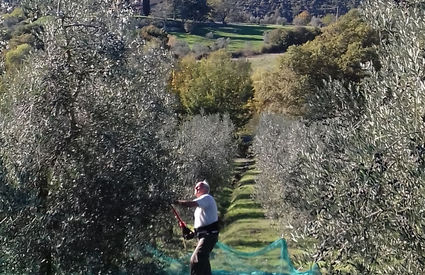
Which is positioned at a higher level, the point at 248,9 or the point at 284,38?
the point at 284,38

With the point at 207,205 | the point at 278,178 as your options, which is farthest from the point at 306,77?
the point at 207,205

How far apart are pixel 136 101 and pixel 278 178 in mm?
13282

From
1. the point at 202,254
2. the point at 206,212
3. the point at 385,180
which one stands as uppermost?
the point at 385,180

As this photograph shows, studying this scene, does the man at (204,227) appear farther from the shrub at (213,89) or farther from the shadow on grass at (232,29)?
the shadow on grass at (232,29)

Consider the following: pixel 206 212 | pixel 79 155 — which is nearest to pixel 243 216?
pixel 206 212

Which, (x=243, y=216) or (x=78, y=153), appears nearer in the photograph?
(x=78, y=153)

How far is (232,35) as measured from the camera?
12188 cm

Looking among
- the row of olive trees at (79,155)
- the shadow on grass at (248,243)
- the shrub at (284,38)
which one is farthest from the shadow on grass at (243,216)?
the shrub at (284,38)

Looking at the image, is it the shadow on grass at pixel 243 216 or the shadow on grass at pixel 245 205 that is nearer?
the shadow on grass at pixel 243 216

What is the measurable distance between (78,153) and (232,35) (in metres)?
114

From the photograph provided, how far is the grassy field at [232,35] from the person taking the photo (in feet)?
356

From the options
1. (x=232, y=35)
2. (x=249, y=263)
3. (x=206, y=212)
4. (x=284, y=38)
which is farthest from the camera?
(x=232, y=35)

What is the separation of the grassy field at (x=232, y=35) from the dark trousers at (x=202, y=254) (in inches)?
3693

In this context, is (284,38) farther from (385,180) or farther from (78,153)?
(385,180)
